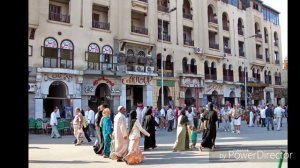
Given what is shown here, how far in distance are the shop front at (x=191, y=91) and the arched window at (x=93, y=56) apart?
32.4 feet

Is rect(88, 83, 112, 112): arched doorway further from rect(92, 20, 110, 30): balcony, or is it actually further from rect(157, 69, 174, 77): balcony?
rect(157, 69, 174, 77): balcony

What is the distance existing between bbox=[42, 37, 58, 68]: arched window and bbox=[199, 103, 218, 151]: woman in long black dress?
16.3 m

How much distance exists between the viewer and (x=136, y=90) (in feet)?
107

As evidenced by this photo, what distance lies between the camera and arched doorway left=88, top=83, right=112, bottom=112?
29492 millimetres

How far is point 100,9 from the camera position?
30.3 meters

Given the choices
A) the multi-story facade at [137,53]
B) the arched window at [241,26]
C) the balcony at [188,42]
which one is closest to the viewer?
the multi-story facade at [137,53]

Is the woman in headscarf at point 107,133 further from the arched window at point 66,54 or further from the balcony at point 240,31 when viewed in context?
the balcony at point 240,31

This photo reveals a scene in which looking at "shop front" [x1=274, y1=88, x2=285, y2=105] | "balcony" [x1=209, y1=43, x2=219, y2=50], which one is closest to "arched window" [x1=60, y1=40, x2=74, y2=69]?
"balcony" [x1=209, y1=43, x2=219, y2=50]

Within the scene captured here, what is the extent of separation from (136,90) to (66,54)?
8.20 meters

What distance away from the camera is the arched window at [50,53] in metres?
25.9

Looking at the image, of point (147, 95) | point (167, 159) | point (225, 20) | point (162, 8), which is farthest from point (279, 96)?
point (167, 159)

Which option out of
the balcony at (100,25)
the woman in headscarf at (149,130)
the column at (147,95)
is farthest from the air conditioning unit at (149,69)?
the woman in headscarf at (149,130)
